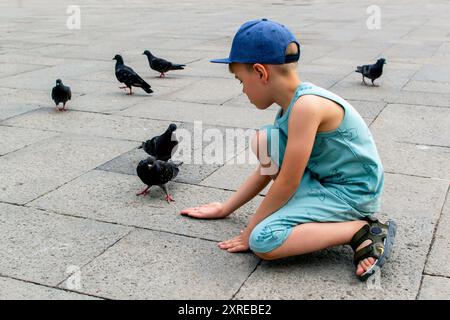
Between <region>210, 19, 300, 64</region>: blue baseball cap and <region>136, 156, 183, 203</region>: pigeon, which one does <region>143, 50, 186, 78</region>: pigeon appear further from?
<region>210, 19, 300, 64</region>: blue baseball cap

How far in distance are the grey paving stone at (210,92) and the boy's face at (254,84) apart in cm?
410

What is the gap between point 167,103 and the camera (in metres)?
7.61

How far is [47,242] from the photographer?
386 cm

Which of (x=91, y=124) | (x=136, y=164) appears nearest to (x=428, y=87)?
(x=91, y=124)

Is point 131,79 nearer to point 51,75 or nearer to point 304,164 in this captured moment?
point 51,75

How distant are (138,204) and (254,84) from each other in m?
1.47

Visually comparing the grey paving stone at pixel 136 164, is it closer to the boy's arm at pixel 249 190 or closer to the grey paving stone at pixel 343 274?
the boy's arm at pixel 249 190

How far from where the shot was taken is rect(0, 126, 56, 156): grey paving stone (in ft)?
19.3

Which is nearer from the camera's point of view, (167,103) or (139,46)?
(167,103)

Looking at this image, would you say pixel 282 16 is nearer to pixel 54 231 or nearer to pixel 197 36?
pixel 197 36

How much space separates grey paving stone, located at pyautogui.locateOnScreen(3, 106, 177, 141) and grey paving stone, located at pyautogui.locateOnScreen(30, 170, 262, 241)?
1248 mm

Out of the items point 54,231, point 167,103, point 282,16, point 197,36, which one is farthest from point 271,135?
point 282,16

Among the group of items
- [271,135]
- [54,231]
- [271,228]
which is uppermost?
[271,135]

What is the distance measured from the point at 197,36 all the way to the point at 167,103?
256 inches
